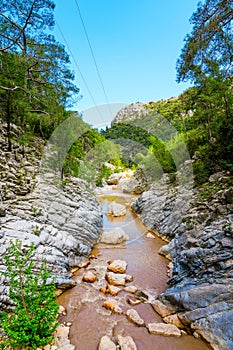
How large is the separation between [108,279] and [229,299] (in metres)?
3.00

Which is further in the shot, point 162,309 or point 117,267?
point 117,267

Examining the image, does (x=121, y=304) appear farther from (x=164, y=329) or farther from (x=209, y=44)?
(x=209, y=44)

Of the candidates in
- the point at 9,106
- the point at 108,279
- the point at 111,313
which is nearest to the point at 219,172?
the point at 108,279

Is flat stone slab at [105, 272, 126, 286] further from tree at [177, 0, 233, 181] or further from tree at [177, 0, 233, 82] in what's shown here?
tree at [177, 0, 233, 82]

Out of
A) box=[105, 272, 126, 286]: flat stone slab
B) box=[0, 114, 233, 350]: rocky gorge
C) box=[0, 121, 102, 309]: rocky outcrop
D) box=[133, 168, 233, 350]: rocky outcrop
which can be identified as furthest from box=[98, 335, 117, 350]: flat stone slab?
box=[0, 121, 102, 309]: rocky outcrop

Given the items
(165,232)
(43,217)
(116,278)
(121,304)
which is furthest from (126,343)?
(165,232)

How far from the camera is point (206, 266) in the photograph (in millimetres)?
4035

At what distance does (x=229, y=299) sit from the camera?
10.6ft

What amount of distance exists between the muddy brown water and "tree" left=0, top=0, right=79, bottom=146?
6.19 meters

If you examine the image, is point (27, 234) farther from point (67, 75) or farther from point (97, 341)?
point (67, 75)

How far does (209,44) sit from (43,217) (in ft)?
27.4

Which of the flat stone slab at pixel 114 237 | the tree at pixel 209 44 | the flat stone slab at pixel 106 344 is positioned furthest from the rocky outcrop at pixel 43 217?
the tree at pixel 209 44

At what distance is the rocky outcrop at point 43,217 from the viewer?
15.3 ft

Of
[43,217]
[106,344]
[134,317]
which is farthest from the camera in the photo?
[43,217]
